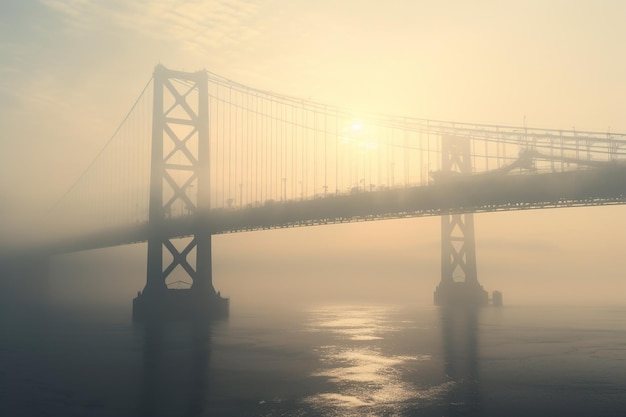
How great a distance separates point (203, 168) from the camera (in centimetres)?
6397

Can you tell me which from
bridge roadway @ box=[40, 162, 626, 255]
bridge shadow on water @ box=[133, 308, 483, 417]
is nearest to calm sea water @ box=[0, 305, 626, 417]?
bridge shadow on water @ box=[133, 308, 483, 417]

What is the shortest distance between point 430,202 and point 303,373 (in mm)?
26037

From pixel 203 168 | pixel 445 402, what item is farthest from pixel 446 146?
pixel 445 402

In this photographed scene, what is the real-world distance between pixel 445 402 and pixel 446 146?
64.7m

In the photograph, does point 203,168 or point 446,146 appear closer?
point 203,168

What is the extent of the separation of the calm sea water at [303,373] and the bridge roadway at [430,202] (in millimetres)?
10166

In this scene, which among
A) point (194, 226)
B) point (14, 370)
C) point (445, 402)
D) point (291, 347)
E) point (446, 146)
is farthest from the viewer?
point (446, 146)

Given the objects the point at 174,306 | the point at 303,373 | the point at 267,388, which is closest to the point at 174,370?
the point at 303,373

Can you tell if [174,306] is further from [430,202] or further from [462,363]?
[462,363]

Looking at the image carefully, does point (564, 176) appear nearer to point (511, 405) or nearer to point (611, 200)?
point (611, 200)

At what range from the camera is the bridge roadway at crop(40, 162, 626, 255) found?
48656 mm

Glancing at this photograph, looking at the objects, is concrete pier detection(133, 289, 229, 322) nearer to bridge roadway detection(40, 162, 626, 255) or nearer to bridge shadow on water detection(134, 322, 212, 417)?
bridge shadow on water detection(134, 322, 212, 417)

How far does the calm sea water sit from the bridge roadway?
33.4ft

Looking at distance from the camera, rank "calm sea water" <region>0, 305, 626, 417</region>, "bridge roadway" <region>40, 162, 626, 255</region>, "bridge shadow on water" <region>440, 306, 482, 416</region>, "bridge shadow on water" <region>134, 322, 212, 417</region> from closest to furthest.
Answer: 1. "bridge shadow on water" <region>134, 322, 212, 417</region>
2. "calm sea water" <region>0, 305, 626, 417</region>
3. "bridge shadow on water" <region>440, 306, 482, 416</region>
4. "bridge roadway" <region>40, 162, 626, 255</region>
